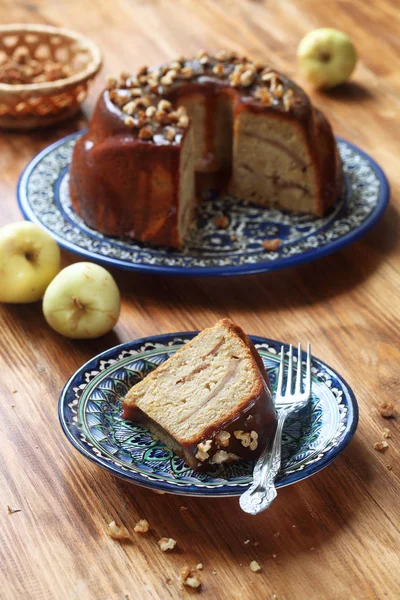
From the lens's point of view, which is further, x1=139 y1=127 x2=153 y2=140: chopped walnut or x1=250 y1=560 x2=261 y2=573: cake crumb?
x1=139 y1=127 x2=153 y2=140: chopped walnut

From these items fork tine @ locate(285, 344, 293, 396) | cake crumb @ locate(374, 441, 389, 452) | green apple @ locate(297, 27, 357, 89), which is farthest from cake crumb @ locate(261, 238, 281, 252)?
green apple @ locate(297, 27, 357, 89)

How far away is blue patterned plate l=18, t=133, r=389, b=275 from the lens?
227 cm

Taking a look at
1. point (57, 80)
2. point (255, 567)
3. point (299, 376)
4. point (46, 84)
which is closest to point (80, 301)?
point (299, 376)

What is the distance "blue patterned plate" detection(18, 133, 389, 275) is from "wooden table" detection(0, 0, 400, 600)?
0.06 m

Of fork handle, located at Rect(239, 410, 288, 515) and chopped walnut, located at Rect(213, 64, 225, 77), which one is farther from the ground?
fork handle, located at Rect(239, 410, 288, 515)

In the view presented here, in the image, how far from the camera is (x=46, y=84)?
9.51 feet

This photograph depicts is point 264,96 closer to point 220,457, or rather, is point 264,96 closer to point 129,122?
point 129,122

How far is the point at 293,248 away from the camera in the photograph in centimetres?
235

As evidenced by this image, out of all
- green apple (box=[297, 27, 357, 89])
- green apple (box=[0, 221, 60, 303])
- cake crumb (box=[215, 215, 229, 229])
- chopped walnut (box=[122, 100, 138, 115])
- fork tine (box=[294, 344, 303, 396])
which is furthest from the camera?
green apple (box=[297, 27, 357, 89])

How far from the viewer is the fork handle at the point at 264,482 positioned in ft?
4.74

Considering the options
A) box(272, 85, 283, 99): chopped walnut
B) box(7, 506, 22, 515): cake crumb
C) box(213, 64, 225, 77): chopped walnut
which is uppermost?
box(272, 85, 283, 99): chopped walnut

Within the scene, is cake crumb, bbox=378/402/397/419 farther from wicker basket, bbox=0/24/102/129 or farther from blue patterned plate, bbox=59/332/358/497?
wicker basket, bbox=0/24/102/129

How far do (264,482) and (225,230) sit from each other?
1122 mm

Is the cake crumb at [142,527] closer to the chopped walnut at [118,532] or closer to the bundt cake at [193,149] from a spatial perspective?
the chopped walnut at [118,532]
